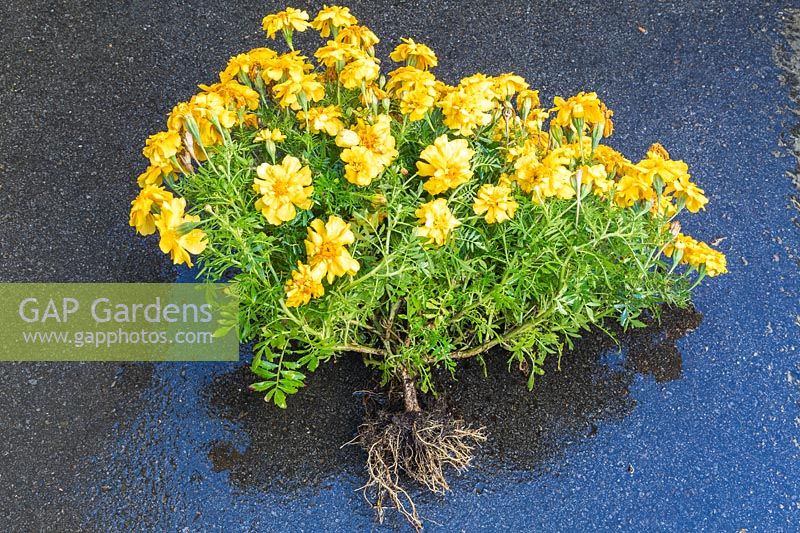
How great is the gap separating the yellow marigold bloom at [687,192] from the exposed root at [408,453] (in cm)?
81

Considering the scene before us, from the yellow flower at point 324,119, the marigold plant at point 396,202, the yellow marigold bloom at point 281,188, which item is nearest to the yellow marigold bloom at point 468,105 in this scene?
the marigold plant at point 396,202

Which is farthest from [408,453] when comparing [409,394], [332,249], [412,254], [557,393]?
[332,249]

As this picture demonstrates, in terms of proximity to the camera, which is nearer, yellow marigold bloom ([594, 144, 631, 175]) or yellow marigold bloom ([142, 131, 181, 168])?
yellow marigold bloom ([142, 131, 181, 168])

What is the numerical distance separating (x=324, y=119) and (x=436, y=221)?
327mm

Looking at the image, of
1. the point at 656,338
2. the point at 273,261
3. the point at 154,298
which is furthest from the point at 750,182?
the point at 154,298

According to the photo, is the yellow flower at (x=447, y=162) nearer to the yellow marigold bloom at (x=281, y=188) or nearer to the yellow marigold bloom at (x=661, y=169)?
the yellow marigold bloom at (x=281, y=188)

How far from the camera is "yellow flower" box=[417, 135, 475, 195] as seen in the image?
140 cm

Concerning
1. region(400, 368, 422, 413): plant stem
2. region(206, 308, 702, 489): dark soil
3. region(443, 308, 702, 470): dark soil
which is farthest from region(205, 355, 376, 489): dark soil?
region(443, 308, 702, 470): dark soil

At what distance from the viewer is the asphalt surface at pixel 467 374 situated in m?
1.93

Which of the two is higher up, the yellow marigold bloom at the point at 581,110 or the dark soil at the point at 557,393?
the yellow marigold bloom at the point at 581,110

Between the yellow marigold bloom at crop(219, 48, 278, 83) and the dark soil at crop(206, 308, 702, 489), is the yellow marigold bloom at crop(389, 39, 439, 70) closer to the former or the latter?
the yellow marigold bloom at crop(219, 48, 278, 83)

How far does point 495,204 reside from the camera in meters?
1.46

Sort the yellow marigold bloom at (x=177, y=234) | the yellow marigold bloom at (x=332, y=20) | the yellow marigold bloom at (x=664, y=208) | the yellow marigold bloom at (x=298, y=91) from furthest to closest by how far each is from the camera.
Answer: the yellow marigold bloom at (x=664, y=208) → the yellow marigold bloom at (x=332, y=20) → the yellow marigold bloom at (x=298, y=91) → the yellow marigold bloom at (x=177, y=234)

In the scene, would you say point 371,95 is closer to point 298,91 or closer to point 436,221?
point 298,91
